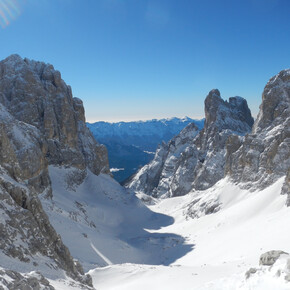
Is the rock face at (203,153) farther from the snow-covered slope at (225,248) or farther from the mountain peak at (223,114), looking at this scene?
the snow-covered slope at (225,248)

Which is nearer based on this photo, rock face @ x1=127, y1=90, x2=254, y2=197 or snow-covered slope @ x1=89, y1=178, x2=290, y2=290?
snow-covered slope @ x1=89, y1=178, x2=290, y2=290

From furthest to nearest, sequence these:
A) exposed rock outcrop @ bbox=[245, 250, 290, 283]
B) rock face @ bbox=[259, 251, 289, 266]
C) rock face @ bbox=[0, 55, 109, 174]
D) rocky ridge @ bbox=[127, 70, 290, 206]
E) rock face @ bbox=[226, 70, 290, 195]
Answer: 1. rock face @ bbox=[0, 55, 109, 174]
2. rocky ridge @ bbox=[127, 70, 290, 206]
3. rock face @ bbox=[226, 70, 290, 195]
4. rock face @ bbox=[259, 251, 289, 266]
5. exposed rock outcrop @ bbox=[245, 250, 290, 283]

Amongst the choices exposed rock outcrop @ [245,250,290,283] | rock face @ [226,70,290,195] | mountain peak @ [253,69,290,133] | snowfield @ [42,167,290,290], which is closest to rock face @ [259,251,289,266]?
exposed rock outcrop @ [245,250,290,283]

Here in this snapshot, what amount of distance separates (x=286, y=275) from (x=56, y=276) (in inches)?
536

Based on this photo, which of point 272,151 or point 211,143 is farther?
point 211,143

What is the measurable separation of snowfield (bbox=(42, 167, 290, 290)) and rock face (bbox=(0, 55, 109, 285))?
3.27 metres

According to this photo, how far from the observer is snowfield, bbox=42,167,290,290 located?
25.5 metres

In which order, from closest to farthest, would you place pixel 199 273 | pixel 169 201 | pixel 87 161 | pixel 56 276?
1. pixel 56 276
2. pixel 199 273
3. pixel 87 161
4. pixel 169 201

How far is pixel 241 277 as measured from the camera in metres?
14.4

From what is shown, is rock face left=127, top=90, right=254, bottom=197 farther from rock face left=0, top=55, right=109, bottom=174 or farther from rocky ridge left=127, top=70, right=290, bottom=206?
rock face left=0, top=55, right=109, bottom=174

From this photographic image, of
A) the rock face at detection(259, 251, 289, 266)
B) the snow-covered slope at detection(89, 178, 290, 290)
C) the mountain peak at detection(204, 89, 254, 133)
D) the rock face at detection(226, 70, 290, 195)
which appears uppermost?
the mountain peak at detection(204, 89, 254, 133)

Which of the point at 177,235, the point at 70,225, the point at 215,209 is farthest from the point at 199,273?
the point at 215,209

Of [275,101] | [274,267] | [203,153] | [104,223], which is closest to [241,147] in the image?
[275,101]

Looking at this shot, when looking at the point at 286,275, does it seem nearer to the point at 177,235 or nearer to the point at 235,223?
the point at 235,223
